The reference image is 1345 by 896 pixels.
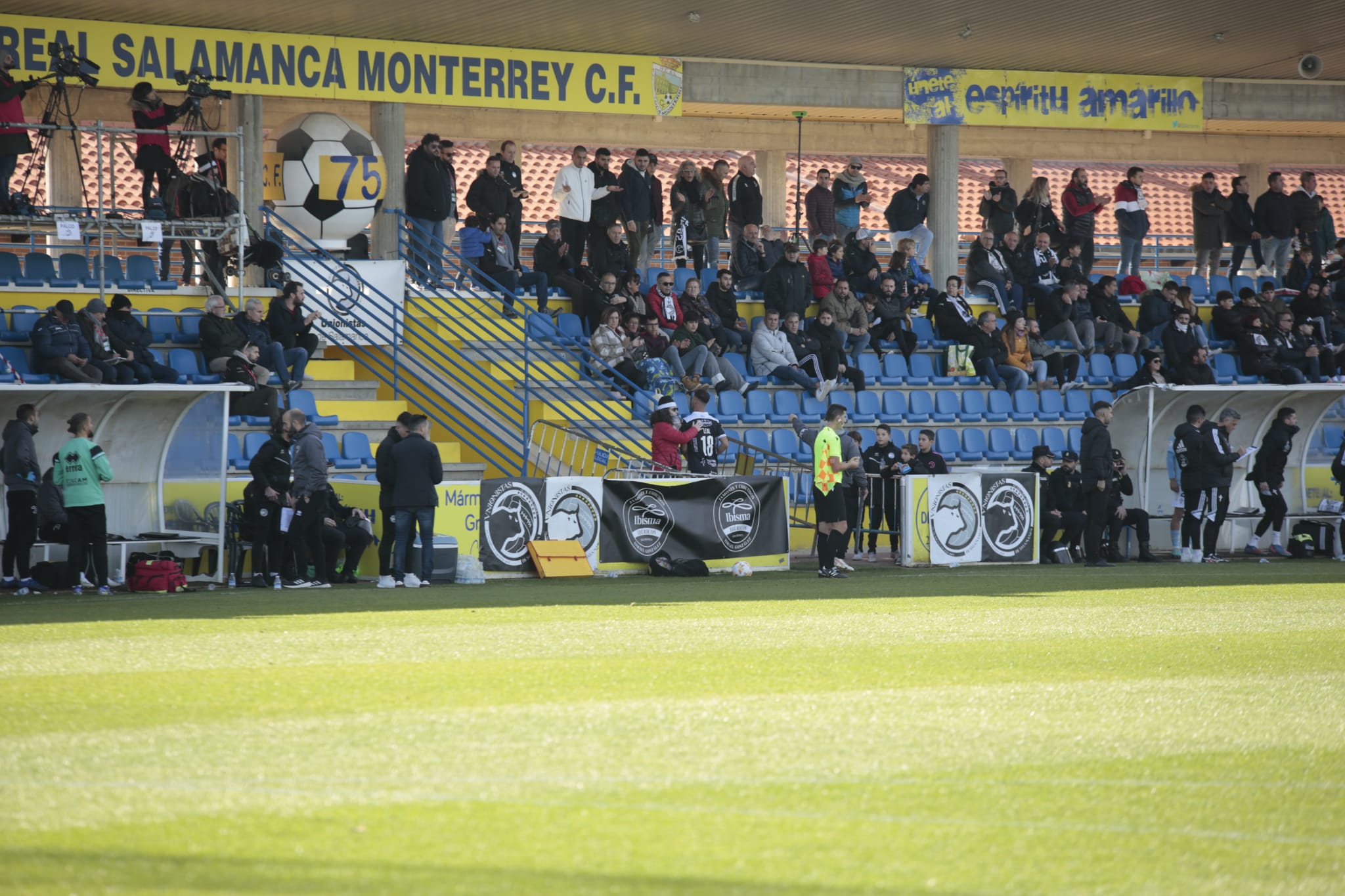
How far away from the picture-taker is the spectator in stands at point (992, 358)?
2295 centimetres

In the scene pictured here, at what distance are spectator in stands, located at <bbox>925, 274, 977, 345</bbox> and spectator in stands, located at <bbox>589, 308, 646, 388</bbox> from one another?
541 centimetres

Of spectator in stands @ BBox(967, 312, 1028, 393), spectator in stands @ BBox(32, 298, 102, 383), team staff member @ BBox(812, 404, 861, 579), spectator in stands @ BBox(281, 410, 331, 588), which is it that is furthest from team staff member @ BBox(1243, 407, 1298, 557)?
spectator in stands @ BBox(32, 298, 102, 383)

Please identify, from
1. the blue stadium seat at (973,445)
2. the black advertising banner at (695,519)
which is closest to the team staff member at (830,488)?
the black advertising banner at (695,519)

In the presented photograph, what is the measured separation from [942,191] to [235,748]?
20701 mm

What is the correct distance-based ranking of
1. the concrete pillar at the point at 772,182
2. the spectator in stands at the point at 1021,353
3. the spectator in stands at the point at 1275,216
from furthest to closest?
the concrete pillar at the point at 772,182
the spectator in stands at the point at 1275,216
the spectator in stands at the point at 1021,353

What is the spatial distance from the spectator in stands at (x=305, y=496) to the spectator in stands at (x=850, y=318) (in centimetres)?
969

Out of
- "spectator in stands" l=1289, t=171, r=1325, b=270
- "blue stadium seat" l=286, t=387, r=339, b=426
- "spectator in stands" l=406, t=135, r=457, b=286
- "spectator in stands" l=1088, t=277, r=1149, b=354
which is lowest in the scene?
"blue stadium seat" l=286, t=387, r=339, b=426

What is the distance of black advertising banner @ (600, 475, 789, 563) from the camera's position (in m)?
16.4

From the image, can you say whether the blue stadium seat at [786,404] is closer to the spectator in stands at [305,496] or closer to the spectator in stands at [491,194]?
→ the spectator in stands at [491,194]

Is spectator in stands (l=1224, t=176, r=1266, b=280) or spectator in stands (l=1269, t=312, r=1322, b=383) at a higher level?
spectator in stands (l=1224, t=176, r=1266, b=280)

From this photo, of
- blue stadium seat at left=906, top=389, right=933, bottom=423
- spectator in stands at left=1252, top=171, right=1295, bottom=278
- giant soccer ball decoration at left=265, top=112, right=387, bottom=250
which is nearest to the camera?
giant soccer ball decoration at left=265, top=112, right=387, bottom=250

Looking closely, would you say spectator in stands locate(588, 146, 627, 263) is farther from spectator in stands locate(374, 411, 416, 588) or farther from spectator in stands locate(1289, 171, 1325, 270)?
spectator in stands locate(1289, 171, 1325, 270)

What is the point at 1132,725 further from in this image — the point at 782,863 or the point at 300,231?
the point at 300,231

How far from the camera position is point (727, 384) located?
21.2 m
